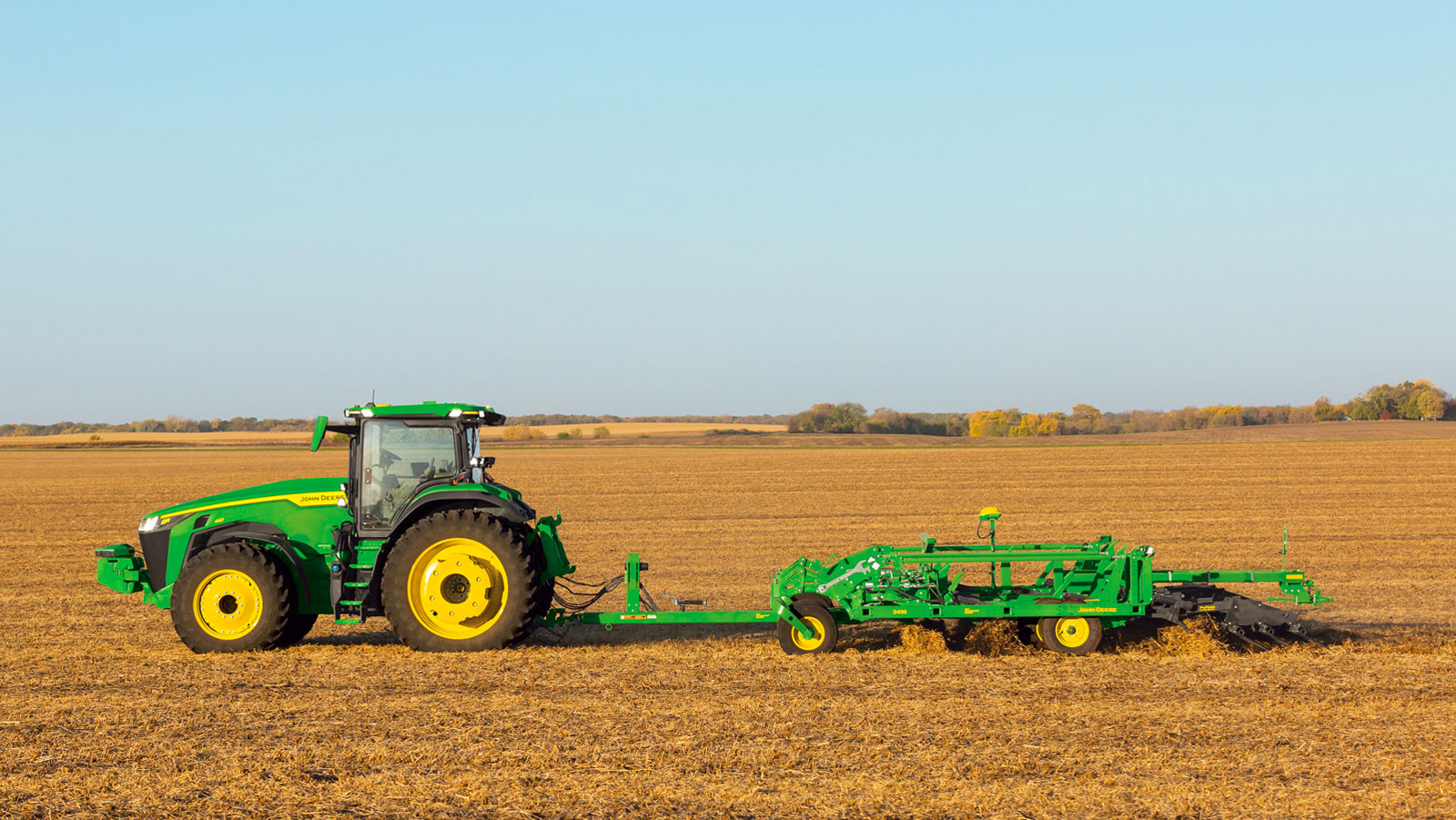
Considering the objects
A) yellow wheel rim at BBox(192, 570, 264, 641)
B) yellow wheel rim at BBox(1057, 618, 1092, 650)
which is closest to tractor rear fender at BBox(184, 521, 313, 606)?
yellow wheel rim at BBox(192, 570, 264, 641)

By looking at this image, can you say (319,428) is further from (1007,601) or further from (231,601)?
(1007,601)

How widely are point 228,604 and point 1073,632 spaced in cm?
688

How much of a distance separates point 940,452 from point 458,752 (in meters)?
47.2

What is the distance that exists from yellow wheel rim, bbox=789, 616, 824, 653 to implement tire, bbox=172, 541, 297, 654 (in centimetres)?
414

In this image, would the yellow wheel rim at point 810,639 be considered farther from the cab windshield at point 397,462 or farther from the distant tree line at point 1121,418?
the distant tree line at point 1121,418

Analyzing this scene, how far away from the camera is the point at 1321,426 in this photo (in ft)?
222

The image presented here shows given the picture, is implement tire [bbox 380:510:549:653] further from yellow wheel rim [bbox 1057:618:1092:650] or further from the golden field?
yellow wheel rim [bbox 1057:618:1092:650]

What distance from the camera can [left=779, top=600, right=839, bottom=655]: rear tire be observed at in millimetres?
9109

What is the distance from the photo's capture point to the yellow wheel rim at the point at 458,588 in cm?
901

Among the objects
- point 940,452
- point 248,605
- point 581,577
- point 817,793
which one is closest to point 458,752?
point 817,793

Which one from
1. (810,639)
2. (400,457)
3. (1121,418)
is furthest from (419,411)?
(1121,418)

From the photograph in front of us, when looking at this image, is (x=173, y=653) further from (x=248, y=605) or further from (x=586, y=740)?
(x=586, y=740)

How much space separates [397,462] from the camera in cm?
936

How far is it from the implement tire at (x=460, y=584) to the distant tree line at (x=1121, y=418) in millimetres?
69022
